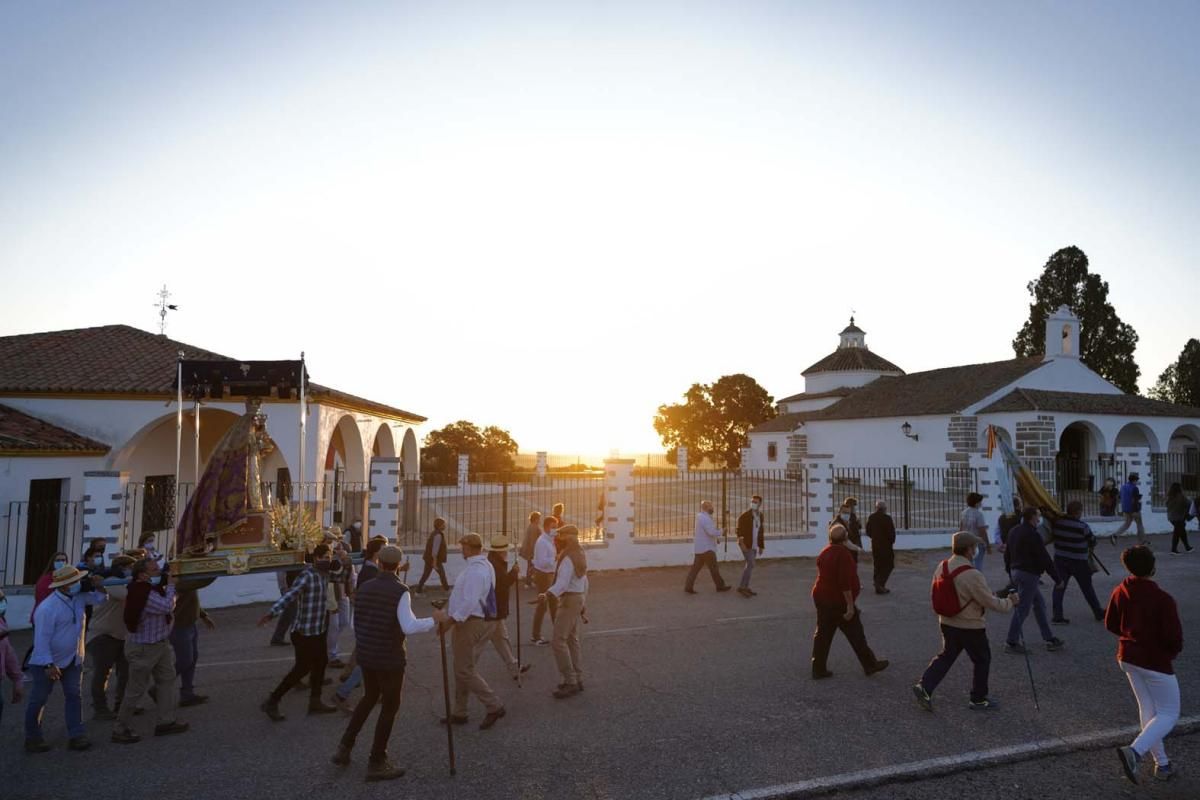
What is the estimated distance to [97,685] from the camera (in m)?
6.52

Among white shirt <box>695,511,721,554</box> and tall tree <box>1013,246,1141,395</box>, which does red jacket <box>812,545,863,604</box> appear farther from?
tall tree <box>1013,246,1141,395</box>

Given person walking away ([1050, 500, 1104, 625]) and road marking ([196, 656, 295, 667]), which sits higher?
person walking away ([1050, 500, 1104, 625])

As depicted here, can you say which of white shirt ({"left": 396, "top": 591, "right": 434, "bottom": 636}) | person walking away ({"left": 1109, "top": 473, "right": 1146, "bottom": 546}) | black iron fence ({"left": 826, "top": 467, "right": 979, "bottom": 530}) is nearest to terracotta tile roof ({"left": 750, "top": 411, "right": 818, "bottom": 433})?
black iron fence ({"left": 826, "top": 467, "right": 979, "bottom": 530})

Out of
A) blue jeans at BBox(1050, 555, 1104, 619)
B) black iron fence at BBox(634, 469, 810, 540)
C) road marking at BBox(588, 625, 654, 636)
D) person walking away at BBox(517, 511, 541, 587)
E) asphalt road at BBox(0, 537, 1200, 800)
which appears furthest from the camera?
black iron fence at BBox(634, 469, 810, 540)

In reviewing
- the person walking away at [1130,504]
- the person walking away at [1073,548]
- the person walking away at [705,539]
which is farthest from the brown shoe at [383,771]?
the person walking away at [1130,504]

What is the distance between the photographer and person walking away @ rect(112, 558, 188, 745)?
601 cm

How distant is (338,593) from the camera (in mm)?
7402

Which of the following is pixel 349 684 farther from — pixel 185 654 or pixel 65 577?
pixel 65 577

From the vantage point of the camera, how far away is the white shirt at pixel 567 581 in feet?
23.0

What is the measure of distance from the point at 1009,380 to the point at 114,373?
34.9m

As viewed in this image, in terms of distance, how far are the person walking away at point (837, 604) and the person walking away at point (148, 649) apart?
622 centimetres

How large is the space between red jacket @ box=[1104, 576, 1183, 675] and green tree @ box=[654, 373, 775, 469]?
51808 millimetres

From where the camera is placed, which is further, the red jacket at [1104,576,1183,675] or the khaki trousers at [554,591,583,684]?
the khaki trousers at [554,591,583,684]

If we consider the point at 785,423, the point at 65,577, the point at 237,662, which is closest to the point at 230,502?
the point at 237,662
